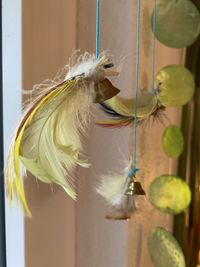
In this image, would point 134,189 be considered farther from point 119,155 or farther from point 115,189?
point 119,155

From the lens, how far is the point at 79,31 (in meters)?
0.68

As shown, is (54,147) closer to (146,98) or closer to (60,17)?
(146,98)

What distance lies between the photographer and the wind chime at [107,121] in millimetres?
410

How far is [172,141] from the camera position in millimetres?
615

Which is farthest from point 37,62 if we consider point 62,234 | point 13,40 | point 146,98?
point 62,234

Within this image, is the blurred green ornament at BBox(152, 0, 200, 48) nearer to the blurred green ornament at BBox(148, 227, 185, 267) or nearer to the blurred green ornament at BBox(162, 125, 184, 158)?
the blurred green ornament at BBox(162, 125, 184, 158)

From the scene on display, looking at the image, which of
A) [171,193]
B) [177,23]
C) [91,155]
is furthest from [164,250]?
[177,23]

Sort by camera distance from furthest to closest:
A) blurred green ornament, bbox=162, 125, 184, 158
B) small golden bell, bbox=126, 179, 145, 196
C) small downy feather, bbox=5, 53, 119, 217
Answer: blurred green ornament, bbox=162, 125, 184, 158
small golden bell, bbox=126, 179, 145, 196
small downy feather, bbox=5, 53, 119, 217

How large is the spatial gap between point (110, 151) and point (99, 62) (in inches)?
11.2

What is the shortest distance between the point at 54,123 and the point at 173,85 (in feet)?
0.74

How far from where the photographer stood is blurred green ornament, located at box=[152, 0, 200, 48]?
0.56m

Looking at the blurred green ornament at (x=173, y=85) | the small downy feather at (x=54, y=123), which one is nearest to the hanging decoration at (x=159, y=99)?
the blurred green ornament at (x=173, y=85)

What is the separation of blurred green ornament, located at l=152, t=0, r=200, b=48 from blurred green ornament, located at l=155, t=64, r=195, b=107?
0.13 ft

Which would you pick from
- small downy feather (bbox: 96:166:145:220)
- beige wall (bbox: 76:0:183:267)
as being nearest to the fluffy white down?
small downy feather (bbox: 96:166:145:220)
